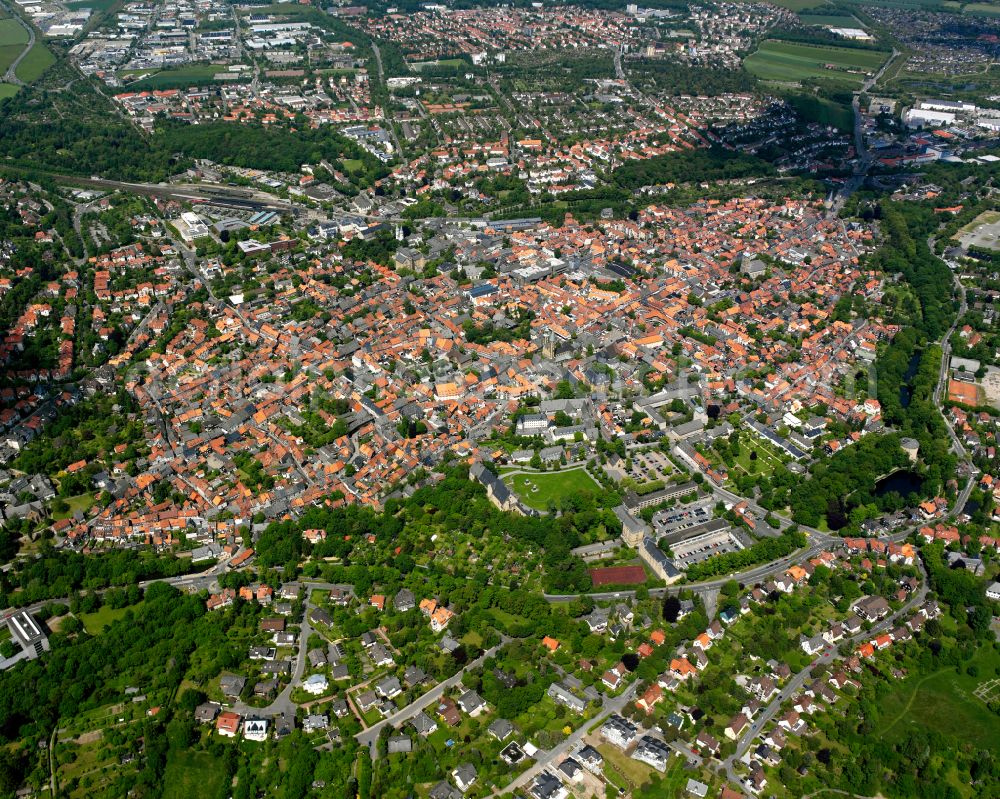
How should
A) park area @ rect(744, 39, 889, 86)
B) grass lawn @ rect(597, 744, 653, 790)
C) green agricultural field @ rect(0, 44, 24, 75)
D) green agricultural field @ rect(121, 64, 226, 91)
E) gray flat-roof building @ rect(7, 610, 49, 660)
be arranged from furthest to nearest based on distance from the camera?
park area @ rect(744, 39, 889, 86), green agricultural field @ rect(0, 44, 24, 75), green agricultural field @ rect(121, 64, 226, 91), gray flat-roof building @ rect(7, 610, 49, 660), grass lawn @ rect(597, 744, 653, 790)

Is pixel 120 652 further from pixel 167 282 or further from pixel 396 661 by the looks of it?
pixel 167 282

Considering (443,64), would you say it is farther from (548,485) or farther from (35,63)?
(548,485)

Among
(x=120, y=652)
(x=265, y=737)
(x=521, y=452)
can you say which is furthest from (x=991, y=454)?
(x=120, y=652)

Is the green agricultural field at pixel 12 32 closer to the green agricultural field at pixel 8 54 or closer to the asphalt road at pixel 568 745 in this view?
the green agricultural field at pixel 8 54

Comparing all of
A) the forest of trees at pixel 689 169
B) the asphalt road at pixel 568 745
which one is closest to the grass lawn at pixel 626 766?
the asphalt road at pixel 568 745

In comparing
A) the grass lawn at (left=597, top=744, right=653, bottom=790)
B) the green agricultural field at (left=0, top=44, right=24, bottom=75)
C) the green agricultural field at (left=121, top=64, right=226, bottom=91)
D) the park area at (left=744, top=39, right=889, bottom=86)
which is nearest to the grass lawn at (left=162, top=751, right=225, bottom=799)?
the grass lawn at (left=597, top=744, right=653, bottom=790)

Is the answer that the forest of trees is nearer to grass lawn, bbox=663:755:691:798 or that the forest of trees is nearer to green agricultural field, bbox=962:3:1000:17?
grass lawn, bbox=663:755:691:798

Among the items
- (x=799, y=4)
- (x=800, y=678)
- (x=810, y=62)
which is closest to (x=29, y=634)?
(x=800, y=678)
